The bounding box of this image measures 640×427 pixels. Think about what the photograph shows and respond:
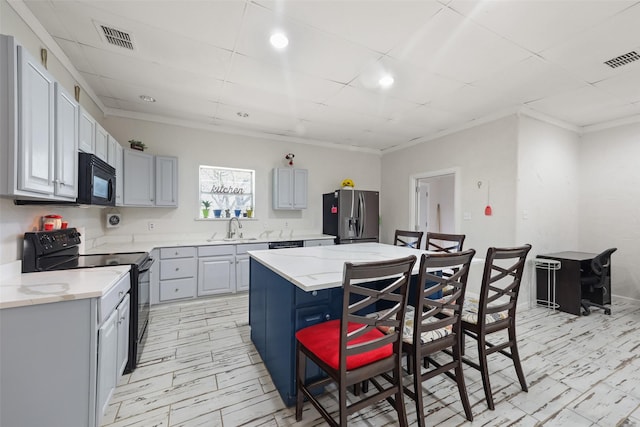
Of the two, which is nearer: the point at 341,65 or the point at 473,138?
the point at 341,65

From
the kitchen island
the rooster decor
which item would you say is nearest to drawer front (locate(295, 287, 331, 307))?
the kitchen island

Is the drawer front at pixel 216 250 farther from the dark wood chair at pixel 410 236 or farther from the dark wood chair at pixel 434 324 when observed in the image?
the dark wood chair at pixel 434 324

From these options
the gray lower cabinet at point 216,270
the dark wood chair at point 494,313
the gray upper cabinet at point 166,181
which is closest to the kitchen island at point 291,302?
the dark wood chair at point 494,313

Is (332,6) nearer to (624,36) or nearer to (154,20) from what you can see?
(154,20)

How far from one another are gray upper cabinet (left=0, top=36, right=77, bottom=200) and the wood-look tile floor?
1.53 meters

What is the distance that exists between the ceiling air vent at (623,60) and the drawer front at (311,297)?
347 cm

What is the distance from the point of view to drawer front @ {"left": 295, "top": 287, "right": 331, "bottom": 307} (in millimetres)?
1780

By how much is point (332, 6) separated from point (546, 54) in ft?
6.82

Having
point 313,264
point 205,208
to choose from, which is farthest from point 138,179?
point 313,264

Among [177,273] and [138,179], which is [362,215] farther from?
[138,179]

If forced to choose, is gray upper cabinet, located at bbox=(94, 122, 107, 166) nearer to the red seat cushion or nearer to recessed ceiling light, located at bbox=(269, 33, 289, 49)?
recessed ceiling light, located at bbox=(269, 33, 289, 49)

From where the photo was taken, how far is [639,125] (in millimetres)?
3955

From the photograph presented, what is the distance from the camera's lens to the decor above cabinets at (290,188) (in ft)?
16.0

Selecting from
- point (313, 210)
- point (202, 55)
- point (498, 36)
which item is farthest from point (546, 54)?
point (313, 210)
